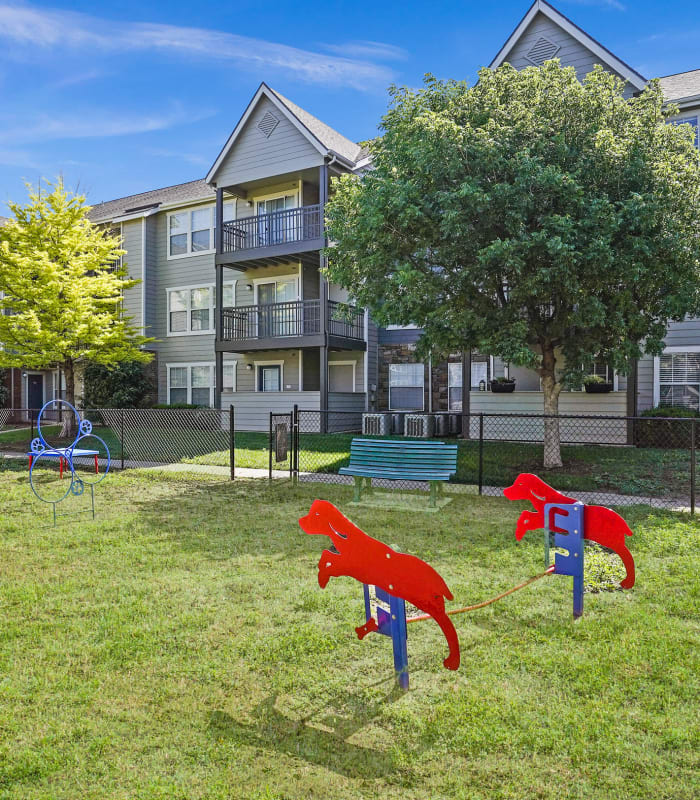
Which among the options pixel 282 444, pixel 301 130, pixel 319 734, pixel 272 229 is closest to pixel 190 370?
pixel 272 229

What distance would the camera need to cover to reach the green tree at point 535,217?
8945 millimetres

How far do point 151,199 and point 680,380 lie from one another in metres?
21.4

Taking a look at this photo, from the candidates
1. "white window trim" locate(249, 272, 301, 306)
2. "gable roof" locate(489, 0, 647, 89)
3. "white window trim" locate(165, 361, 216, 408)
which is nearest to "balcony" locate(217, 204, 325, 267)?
"white window trim" locate(249, 272, 301, 306)

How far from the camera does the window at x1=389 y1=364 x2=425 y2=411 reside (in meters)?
19.5

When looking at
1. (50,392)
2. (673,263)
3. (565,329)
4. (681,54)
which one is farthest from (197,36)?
(50,392)

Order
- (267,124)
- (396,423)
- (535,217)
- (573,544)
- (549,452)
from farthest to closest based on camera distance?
1. (267,124)
2. (396,423)
3. (549,452)
4. (535,217)
5. (573,544)

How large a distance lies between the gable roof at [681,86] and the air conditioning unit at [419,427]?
32.9 ft

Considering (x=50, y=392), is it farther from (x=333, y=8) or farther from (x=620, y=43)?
(x=620, y=43)

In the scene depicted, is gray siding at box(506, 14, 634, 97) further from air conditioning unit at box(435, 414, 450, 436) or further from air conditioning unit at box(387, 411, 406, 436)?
air conditioning unit at box(387, 411, 406, 436)

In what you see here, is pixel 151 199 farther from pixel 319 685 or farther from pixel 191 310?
pixel 319 685

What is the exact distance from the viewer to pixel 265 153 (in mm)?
18938

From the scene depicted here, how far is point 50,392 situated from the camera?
26.9m

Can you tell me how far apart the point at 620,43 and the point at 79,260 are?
15978 mm

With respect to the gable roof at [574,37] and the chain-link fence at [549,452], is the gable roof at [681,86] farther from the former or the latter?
the chain-link fence at [549,452]
